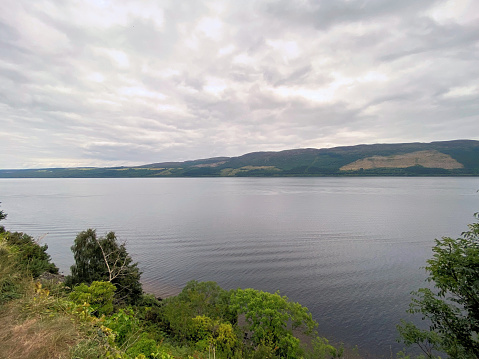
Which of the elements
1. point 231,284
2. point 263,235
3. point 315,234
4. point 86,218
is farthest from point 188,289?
point 86,218

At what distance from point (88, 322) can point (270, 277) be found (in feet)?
85.7

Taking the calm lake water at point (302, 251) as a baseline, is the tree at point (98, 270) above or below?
above

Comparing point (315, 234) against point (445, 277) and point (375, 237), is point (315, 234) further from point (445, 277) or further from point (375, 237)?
point (445, 277)

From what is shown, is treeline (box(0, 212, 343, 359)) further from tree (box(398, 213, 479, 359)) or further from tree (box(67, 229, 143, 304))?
tree (box(398, 213, 479, 359))

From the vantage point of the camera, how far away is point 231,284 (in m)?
28.4

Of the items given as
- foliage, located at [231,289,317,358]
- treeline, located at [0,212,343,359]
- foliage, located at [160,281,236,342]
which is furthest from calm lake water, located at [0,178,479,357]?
foliage, located at [160,281,236,342]

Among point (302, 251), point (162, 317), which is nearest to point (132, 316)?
point (162, 317)

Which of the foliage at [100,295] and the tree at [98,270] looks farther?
the tree at [98,270]

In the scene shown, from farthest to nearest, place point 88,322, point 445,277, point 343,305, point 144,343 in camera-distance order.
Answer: point 343,305 < point 445,277 < point 144,343 < point 88,322

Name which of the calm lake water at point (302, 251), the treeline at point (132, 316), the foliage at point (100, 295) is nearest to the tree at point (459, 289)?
the treeline at point (132, 316)

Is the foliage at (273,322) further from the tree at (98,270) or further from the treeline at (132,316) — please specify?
the tree at (98,270)

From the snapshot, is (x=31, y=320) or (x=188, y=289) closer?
(x=31, y=320)

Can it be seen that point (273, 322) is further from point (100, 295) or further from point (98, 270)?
point (98, 270)

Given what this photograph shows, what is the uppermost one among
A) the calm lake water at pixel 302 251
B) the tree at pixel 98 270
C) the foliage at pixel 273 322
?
the tree at pixel 98 270
